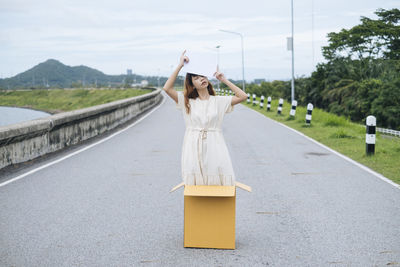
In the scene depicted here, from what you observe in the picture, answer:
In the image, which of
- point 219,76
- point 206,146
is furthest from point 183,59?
point 206,146

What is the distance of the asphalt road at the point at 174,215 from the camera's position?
14.8 feet

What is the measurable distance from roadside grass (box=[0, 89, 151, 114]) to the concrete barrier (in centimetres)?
4730

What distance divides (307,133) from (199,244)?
38.3 ft

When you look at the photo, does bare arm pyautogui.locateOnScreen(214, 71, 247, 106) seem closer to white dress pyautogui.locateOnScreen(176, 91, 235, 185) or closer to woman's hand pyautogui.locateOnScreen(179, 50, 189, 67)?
white dress pyautogui.locateOnScreen(176, 91, 235, 185)

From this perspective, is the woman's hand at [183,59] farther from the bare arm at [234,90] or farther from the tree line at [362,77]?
the tree line at [362,77]

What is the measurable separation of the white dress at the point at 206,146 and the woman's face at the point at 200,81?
0.58 ft

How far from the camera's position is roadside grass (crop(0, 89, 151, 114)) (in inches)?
2603

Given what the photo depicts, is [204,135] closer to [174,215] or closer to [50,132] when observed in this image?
[174,215]

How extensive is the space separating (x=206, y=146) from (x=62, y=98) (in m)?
80.7

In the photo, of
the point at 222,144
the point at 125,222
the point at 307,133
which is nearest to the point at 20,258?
the point at 125,222

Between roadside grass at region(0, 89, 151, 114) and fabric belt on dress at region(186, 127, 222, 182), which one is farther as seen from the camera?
roadside grass at region(0, 89, 151, 114)

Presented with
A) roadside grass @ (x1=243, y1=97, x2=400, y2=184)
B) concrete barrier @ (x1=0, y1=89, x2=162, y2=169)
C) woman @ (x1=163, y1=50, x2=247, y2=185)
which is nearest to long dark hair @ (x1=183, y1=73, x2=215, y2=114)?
woman @ (x1=163, y1=50, x2=247, y2=185)

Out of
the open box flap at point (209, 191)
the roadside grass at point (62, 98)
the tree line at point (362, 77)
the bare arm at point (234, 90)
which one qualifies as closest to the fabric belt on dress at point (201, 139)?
the open box flap at point (209, 191)

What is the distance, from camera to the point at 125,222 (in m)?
5.66
